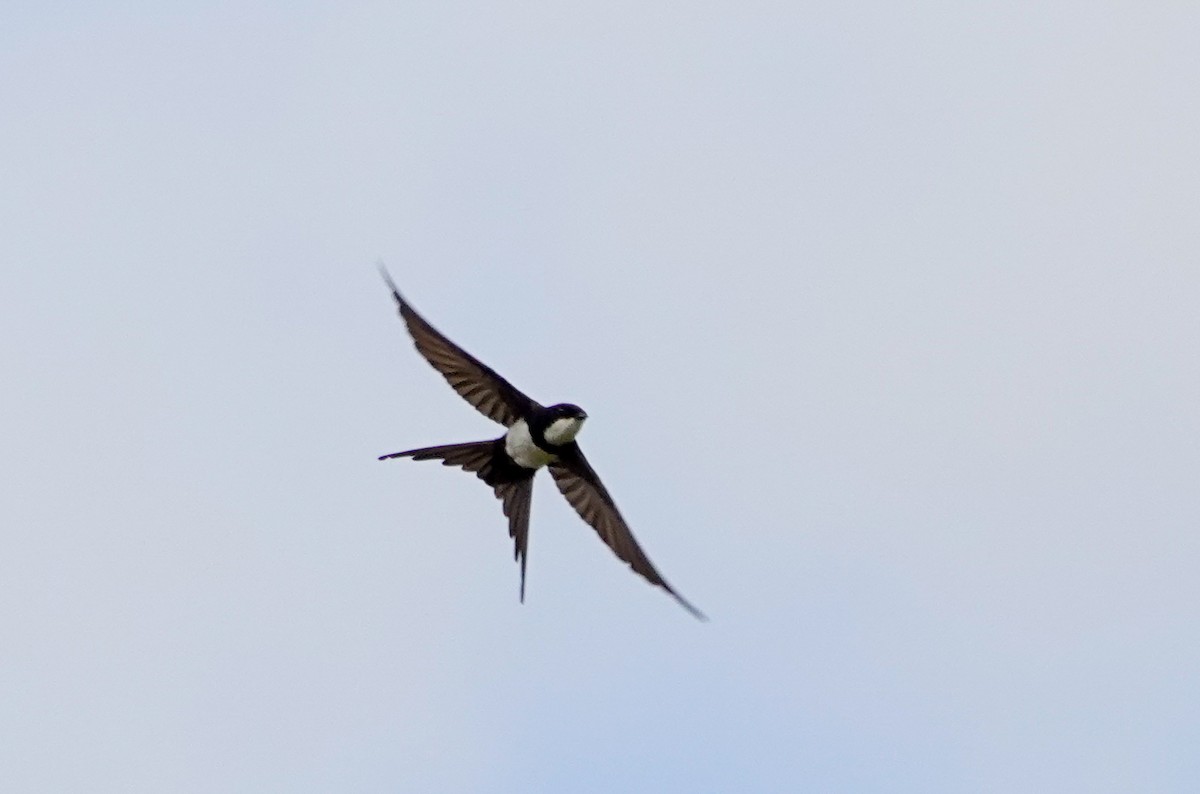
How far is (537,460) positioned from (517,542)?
62 cm

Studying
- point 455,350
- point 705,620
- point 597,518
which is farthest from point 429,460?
point 705,620

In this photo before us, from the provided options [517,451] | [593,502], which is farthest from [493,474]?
[593,502]

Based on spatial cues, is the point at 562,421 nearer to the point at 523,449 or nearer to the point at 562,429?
the point at 562,429

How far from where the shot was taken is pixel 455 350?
9.00 metres

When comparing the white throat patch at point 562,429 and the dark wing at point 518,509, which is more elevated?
the white throat patch at point 562,429

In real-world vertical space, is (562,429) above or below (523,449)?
above

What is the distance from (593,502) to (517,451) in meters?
0.75

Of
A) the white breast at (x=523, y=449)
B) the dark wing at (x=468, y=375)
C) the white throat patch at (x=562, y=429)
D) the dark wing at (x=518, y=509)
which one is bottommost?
the dark wing at (x=518, y=509)

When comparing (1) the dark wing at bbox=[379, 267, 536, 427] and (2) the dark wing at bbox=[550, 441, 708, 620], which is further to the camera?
(2) the dark wing at bbox=[550, 441, 708, 620]

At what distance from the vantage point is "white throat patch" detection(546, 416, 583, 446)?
29.9 feet

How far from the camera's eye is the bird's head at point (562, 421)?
358 inches

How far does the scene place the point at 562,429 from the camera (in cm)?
913

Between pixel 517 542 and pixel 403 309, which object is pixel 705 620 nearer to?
pixel 517 542

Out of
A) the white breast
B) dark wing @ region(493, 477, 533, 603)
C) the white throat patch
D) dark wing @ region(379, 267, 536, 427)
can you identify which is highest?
dark wing @ region(379, 267, 536, 427)
